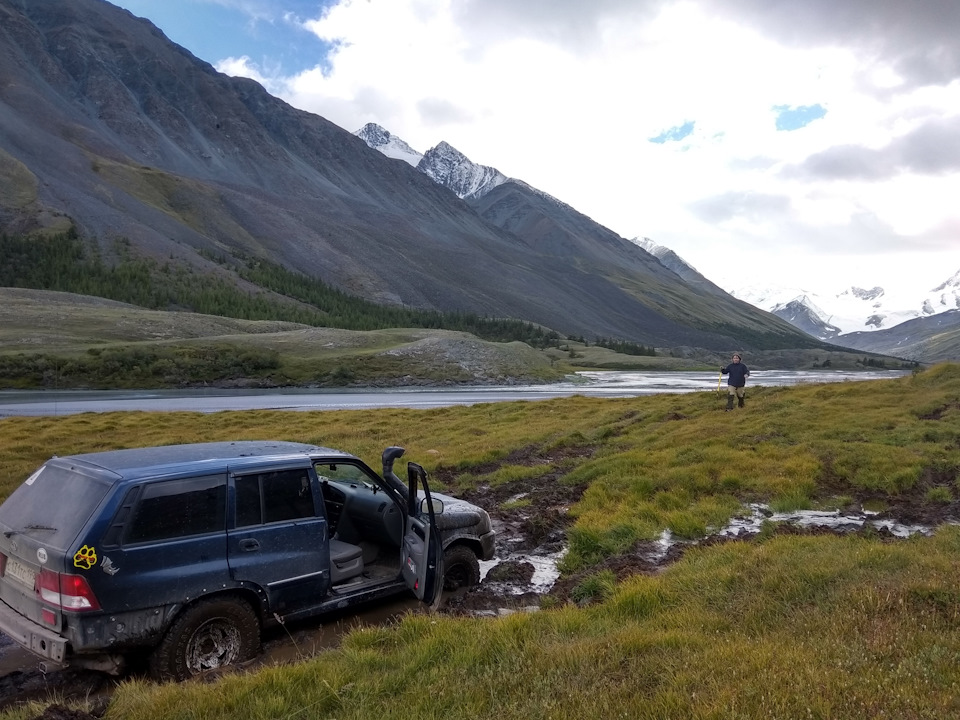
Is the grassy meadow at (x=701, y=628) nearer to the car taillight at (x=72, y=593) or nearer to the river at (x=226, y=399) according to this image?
the car taillight at (x=72, y=593)

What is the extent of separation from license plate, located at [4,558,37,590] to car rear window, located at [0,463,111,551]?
34cm

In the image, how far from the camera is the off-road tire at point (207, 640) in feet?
22.2

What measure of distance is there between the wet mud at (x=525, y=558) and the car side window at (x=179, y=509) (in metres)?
1.57

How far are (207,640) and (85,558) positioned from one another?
1656mm

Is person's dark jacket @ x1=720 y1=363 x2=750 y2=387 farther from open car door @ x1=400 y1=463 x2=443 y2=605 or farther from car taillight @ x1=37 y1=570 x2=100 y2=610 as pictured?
car taillight @ x1=37 y1=570 x2=100 y2=610

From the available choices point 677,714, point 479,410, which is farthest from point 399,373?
point 677,714

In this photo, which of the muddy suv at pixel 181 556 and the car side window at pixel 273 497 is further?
the car side window at pixel 273 497

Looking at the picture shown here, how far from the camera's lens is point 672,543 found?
1154 centimetres

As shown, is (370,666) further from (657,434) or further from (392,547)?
(657,434)

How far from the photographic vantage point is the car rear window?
6629mm

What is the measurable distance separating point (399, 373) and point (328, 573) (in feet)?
268

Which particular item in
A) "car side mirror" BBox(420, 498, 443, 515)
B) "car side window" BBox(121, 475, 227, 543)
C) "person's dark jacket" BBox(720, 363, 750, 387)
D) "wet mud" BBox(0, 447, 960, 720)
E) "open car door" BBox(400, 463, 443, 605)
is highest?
"person's dark jacket" BBox(720, 363, 750, 387)

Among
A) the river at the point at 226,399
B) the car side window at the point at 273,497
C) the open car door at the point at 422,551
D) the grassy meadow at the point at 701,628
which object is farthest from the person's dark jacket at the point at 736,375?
the river at the point at 226,399

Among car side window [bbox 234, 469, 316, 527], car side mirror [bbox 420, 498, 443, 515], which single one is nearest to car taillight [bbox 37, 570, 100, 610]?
car side window [bbox 234, 469, 316, 527]
